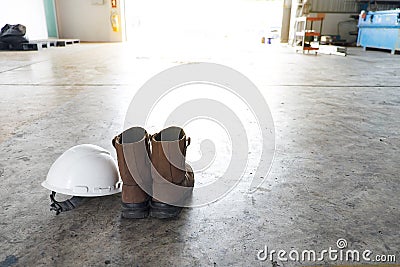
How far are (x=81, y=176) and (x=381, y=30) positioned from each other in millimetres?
8474

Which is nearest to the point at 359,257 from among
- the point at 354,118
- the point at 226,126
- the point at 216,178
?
the point at 216,178

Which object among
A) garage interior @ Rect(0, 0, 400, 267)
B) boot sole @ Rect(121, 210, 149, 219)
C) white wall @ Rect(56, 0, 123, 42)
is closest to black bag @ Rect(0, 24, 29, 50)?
garage interior @ Rect(0, 0, 400, 267)

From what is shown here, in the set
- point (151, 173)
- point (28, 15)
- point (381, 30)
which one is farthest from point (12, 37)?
point (381, 30)

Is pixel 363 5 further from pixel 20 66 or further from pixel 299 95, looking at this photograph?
pixel 20 66

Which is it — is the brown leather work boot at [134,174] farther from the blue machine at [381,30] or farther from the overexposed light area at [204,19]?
the overexposed light area at [204,19]

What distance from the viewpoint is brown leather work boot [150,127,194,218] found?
1032 mm

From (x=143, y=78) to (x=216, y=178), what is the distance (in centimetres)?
259

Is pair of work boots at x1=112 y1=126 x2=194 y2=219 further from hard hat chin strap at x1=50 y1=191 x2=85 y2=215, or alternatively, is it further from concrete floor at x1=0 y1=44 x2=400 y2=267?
hard hat chin strap at x1=50 y1=191 x2=85 y2=215

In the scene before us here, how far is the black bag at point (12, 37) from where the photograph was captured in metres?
7.04

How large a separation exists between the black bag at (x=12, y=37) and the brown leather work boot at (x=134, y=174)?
7.39 m

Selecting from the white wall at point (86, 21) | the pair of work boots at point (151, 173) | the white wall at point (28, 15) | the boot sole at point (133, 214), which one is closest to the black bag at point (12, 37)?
the white wall at point (28, 15)

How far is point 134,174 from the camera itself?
1.04 meters

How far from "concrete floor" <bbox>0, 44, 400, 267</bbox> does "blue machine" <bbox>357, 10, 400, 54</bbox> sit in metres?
5.63

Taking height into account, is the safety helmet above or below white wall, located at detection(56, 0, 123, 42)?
below
